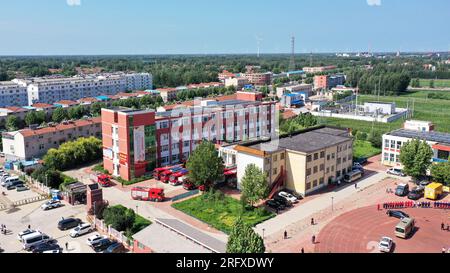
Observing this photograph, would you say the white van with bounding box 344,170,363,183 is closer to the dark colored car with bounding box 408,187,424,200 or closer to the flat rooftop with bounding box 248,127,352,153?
the flat rooftop with bounding box 248,127,352,153

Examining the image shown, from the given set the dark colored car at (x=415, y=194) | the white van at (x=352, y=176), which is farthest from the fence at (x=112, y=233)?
the dark colored car at (x=415, y=194)

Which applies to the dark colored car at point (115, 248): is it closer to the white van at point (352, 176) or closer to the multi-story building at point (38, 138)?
→ the white van at point (352, 176)

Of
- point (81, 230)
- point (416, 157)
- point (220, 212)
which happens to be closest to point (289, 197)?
point (220, 212)

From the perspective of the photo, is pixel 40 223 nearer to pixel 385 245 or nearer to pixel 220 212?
pixel 220 212

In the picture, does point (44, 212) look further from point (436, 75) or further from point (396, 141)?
point (436, 75)

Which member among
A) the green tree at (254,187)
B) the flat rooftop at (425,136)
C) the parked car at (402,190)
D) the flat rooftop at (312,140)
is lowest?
the parked car at (402,190)

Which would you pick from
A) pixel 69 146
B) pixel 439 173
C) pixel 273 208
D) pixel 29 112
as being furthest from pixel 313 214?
pixel 29 112
